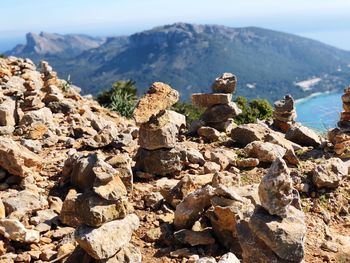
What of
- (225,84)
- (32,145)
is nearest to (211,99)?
(225,84)

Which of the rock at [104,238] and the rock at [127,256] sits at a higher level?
the rock at [104,238]

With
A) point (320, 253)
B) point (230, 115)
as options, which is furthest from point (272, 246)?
point (230, 115)

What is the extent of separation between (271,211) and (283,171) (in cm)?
86

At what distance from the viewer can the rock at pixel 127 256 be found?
9.66 m

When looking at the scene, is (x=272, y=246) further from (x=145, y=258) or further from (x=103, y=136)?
(x=103, y=136)

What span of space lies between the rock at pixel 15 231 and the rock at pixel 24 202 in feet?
3.21

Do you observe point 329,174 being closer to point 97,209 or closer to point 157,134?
point 157,134

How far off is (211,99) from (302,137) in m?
3.85

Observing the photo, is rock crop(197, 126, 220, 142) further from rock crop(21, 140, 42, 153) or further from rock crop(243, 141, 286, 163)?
rock crop(21, 140, 42, 153)

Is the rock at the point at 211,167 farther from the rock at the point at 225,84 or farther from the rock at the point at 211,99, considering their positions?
A: the rock at the point at 225,84

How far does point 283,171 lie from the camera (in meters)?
9.21

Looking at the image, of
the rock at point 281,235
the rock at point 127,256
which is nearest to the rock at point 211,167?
the rock at point 127,256

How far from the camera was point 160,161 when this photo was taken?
1439 cm

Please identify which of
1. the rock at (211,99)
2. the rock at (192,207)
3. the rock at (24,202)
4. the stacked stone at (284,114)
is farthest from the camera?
the stacked stone at (284,114)
